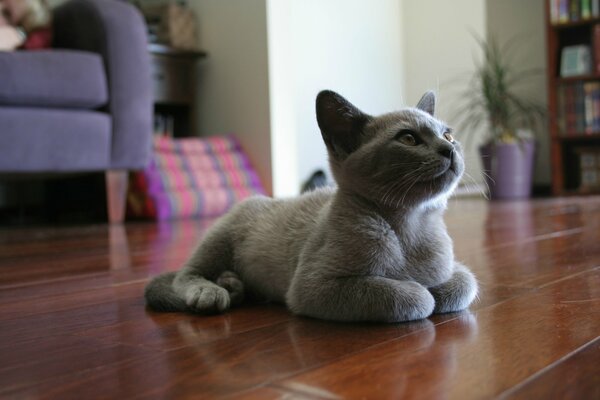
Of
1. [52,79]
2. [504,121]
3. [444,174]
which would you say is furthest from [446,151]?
[504,121]

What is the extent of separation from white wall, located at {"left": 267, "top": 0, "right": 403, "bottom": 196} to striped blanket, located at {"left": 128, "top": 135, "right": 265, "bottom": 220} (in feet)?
0.78

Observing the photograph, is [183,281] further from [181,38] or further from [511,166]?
[511,166]

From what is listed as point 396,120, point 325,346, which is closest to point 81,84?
point 396,120

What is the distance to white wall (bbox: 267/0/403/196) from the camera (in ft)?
12.0

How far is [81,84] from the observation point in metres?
2.69

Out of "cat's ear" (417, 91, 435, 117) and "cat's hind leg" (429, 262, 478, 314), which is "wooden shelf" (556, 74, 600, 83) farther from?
"cat's hind leg" (429, 262, 478, 314)

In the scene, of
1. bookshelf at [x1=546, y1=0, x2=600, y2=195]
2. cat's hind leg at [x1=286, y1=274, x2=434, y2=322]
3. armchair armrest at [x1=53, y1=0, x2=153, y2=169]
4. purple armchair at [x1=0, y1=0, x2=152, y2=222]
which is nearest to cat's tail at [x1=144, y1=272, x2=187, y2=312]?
cat's hind leg at [x1=286, y1=274, x2=434, y2=322]

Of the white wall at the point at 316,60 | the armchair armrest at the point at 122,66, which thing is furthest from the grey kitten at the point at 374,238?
the white wall at the point at 316,60

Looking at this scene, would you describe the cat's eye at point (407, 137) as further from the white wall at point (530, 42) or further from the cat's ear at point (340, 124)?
the white wall at point (530, 42)

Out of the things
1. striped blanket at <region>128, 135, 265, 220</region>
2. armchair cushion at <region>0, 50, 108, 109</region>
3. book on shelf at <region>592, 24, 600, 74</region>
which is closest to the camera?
armchair cushion at <region>0, 50, 108, 109</region>

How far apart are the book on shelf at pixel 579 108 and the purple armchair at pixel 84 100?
8.80 feet

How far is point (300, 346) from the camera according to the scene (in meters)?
0.71

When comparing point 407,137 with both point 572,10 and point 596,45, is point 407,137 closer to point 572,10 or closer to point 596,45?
point 596,45

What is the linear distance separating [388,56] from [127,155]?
2.85 m
